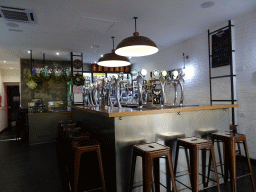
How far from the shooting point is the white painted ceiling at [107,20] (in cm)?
325

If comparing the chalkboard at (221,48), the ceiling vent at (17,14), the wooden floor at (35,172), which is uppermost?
the ceiling vent at (17,14)

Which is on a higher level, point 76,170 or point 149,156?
point 149,156

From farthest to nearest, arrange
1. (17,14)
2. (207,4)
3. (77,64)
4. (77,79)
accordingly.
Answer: (77,64)
(77,79)
(17,14)
(207,4)

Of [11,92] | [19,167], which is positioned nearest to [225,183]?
[19,167]

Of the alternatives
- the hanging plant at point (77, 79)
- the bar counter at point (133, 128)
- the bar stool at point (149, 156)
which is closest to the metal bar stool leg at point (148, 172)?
the bar stool at point (149, 156)

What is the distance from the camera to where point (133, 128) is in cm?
220

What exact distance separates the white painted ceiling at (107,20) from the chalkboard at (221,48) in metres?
0.29

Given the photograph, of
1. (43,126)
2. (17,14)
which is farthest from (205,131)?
(43,126)

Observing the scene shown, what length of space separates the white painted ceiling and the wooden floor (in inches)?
111

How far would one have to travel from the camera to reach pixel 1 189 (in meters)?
2.62

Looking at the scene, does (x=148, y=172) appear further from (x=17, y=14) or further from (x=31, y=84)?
(x=31, y=84)

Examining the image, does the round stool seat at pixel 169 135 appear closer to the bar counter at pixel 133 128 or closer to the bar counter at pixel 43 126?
the bar counter at pixel 133 128

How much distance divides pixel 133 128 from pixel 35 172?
7.10 feet

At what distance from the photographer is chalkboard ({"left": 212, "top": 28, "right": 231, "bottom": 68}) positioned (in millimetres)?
4129
